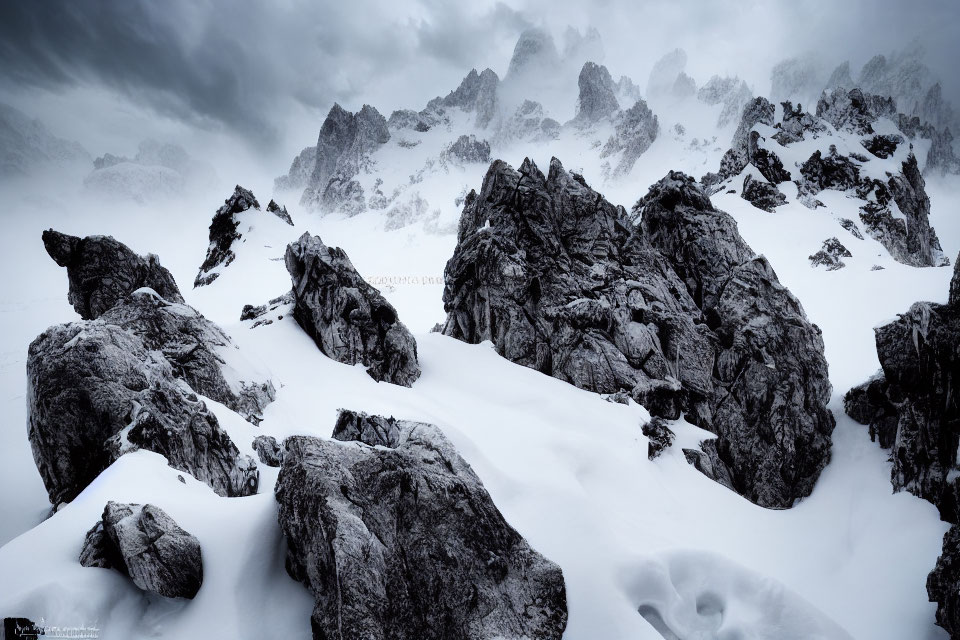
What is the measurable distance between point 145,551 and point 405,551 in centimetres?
420

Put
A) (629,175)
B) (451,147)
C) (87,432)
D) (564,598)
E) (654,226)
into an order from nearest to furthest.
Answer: (564,598) < (87,432) < (654,226) < (629,175) < (451,147)

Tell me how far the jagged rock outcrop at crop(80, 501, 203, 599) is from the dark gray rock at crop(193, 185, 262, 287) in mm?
51961

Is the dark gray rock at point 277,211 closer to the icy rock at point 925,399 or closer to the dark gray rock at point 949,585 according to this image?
the icy rock at point 925,399

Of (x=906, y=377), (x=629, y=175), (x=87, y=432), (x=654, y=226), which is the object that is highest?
(x=629, y=175)

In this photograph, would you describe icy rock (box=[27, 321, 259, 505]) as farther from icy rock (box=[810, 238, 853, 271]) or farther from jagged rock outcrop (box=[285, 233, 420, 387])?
icy rock (box=[810, 238, 853, 271])

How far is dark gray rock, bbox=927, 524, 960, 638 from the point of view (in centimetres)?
984

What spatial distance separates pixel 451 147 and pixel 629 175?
61.2 meters

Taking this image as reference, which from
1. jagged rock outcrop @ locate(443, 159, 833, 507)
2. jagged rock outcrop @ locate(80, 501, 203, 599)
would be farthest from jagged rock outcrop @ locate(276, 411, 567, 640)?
jagged rock outcrop @ locate(443, 159, 833, 507)

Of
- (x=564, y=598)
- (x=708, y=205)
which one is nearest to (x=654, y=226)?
(x=708, y=205)

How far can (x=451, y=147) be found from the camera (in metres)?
151

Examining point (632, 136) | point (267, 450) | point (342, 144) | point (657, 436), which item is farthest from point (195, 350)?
point (342, 144)

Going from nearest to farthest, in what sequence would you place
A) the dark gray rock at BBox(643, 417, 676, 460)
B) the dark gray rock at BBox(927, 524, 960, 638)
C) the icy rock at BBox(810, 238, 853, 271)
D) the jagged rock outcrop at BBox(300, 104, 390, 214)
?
the dark gray rock at BBox(927, 524, 960, 638) < the dark gray rock at BBox(643, 417, 676, 460) < the icy rock at BBox(810, 238, 853, 271) < the jagged rock outcrop at BBox(300, 104, 390, 214)

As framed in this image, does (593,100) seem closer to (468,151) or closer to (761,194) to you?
(468,151)

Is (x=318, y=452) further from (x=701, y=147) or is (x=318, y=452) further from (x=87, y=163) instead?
(x=87, y=163)
